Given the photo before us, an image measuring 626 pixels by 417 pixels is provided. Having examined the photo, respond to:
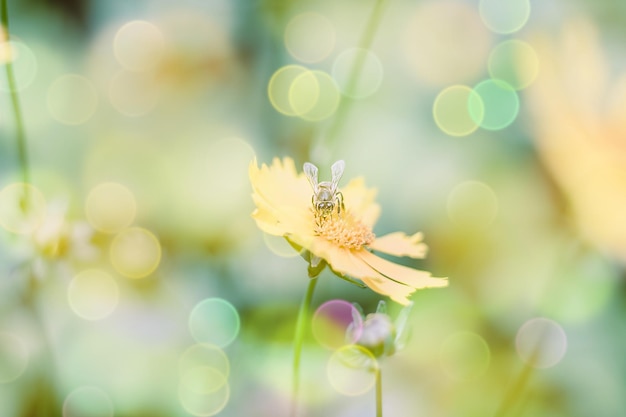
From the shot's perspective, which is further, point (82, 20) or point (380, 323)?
point (82, 20)

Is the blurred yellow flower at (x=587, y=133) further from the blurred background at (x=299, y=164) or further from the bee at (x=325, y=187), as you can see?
the bee at (x=325, y=187)

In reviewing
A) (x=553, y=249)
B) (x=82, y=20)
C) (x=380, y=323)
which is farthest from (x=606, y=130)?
(x=82, y=20)

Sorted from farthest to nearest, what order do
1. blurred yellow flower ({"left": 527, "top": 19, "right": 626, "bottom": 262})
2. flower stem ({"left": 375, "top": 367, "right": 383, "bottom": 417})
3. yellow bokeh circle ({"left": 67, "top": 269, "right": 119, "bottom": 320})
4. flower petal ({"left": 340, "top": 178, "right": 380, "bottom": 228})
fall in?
yellow bokeh circle ({"left": 67, "top": 269, "right": 119, "bottom": 320}) < blurred yellow flower ({"left": 527, "top": 19, "right": 626, "bottom": 262}) < flower petal ({"left": 340, "top": 178, "right": 380, "bottom": 228}) < flower stem ({"left": 375, "top": 367, "right": 383, "bottom": 417})

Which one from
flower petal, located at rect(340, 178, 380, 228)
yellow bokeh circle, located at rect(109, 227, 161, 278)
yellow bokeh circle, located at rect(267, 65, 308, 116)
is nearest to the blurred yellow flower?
flower petal, located at rect(340, 178, 380, 228)

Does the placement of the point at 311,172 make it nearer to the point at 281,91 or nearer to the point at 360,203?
the point at 360,203

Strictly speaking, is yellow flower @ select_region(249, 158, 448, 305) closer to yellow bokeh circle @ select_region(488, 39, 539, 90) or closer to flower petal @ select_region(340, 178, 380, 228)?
flower petal @ select_region(340, 178, 380, 228)

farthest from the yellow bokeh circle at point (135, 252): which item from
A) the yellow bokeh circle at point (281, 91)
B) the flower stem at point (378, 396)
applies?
the flower stem at point (378, 396)

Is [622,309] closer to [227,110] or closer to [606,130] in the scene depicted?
[606,130]
